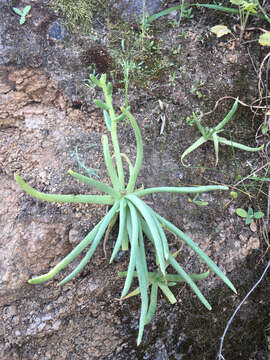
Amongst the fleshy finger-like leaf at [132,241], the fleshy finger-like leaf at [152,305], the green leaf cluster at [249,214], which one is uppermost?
the fleshy finger-like leaf at [132,241]

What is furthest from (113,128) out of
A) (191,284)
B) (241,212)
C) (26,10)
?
(26,10)

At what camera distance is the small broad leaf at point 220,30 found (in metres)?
1.67

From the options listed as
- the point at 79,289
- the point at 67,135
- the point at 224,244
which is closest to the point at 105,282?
the point at 79,289

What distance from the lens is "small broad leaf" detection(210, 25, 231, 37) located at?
167cm

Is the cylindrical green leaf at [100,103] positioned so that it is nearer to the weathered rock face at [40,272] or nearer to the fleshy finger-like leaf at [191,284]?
the weathered rock face at [40,272]

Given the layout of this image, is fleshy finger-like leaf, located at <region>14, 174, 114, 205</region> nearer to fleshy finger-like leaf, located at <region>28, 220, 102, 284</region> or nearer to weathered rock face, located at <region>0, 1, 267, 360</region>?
fleshy finger-like leaf, located at <region>28, 220, 102, 284</region>

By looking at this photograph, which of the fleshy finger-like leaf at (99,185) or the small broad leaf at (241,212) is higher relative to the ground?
the fleshy finger-like leaf at (99,185)

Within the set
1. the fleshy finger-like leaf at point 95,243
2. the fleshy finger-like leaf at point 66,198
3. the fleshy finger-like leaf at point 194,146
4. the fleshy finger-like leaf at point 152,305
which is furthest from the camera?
the fleshy finger-like leaf at point 194,146

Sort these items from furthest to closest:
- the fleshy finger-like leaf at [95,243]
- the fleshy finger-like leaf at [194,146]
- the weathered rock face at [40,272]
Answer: the fleshy finger-like leaf at [194,146], the weathered rock face at [40,272], the fleshy finger-like leaf at [95,243]

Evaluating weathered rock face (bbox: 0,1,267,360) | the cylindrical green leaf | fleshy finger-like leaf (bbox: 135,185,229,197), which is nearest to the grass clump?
weathered rock face (bbox: 0,1,267,360)

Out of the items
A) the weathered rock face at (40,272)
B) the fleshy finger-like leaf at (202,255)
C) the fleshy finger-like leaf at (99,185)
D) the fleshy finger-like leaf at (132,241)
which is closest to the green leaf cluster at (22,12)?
the weathered rock face at (40,272)

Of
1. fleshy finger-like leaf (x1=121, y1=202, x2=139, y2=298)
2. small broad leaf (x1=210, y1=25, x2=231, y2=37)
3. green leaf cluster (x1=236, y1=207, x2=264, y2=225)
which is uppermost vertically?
small broad leaf (x1=210, y1=25, x2=231, y2=37)

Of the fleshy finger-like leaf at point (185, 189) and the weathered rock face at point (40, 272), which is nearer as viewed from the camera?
the fleshy finger-like leaf at point (185, 189)

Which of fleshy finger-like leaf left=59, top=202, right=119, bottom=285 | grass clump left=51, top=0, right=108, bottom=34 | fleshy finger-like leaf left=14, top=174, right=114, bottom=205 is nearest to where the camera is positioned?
fleshy finger-like leaf left=14, top=174, right=114, bottom=205
